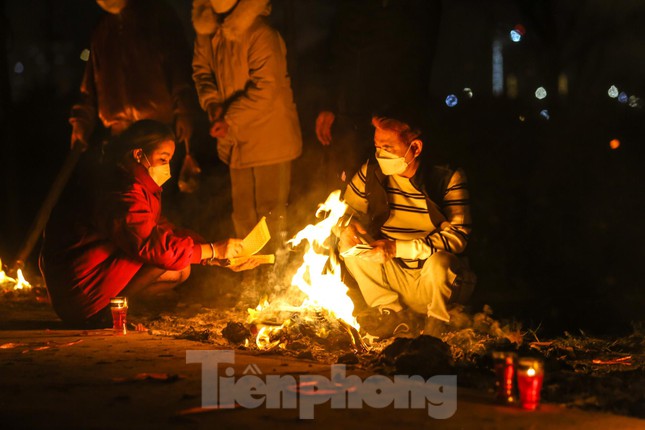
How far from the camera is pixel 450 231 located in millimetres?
7121

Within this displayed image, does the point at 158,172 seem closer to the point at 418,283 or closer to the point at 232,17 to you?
the point at 232,17

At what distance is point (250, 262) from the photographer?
7926mm

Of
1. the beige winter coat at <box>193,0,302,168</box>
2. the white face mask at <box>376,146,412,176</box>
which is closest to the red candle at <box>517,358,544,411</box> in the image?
the white face mask at <box>376,146,412,176</box>

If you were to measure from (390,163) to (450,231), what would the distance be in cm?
81

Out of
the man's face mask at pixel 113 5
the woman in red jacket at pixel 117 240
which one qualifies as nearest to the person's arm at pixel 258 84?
the woman in red jacket at pixel 117 240

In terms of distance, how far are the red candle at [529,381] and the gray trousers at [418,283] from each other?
205 centimetres

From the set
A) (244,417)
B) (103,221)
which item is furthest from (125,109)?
(244,417)

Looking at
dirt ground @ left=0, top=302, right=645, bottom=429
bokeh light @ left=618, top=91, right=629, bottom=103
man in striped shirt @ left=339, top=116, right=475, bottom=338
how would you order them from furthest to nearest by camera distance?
bokeh light @ left=618, top=91, right=629, bottom=103, man in striped shirt @ left=339, top=116, right=475, bottom=338, dirt ground @ left=0, top=302, right=645, bottom=429

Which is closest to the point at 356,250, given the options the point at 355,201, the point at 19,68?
the point at 355,201

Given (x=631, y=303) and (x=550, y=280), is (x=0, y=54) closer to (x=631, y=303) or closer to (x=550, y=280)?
(x=550, y=280)

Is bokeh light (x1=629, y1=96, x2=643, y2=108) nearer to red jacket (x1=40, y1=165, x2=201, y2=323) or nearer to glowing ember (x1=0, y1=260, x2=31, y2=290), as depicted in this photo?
red jacket (x1=40, y1=165, x2=201, y2=323)

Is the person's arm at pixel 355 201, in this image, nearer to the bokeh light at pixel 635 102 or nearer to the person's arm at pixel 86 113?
the person's arm at pixel 86 113

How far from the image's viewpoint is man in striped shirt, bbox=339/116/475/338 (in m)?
7.11

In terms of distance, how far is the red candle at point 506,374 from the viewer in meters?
4.99
